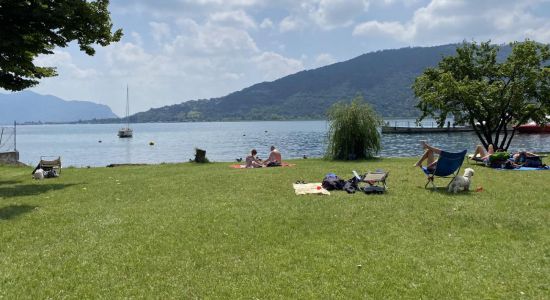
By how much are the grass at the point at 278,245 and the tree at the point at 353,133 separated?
13.1 metres

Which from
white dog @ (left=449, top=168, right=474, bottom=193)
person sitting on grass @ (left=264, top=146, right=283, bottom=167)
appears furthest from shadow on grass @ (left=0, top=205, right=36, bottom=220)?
person sitting on grass @ (left=264, top=146, right=283, bottom=167)

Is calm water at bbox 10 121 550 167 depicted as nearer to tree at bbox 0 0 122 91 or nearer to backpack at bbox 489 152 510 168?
backpack at bbox 489 152 510 168

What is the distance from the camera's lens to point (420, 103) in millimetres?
29438

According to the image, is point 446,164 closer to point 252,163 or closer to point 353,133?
point 252,163

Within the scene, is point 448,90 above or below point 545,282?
above

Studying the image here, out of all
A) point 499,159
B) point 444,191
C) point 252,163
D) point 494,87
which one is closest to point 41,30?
point 252,163

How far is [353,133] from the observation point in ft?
83.2

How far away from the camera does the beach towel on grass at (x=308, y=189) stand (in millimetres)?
11844

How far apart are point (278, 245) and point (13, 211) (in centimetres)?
681

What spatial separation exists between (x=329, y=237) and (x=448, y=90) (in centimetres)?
2042

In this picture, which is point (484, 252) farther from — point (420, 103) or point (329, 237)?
point (420, 103)

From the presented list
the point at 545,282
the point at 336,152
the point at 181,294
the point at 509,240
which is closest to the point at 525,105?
the point at 336,152

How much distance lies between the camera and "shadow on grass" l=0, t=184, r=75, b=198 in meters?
13.2

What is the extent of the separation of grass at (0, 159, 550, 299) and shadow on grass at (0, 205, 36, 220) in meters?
0.03
